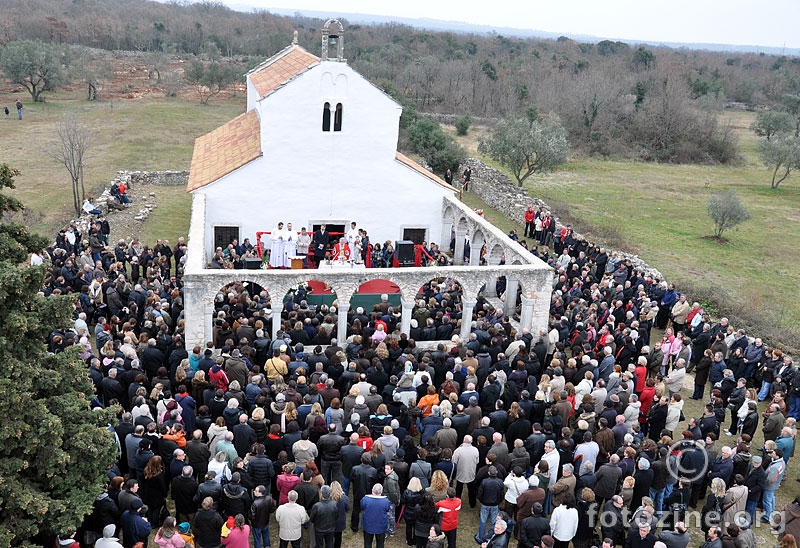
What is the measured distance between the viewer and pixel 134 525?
9305 mm

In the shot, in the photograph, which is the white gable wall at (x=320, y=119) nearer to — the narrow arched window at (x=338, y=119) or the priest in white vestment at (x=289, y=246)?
the narrow arched window at (x=338, y=119)

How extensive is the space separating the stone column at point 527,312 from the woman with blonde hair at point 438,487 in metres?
8.79

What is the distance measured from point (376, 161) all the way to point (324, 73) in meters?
3.37

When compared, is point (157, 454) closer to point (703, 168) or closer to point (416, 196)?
point (416, 196)

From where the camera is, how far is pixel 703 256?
30172 mm

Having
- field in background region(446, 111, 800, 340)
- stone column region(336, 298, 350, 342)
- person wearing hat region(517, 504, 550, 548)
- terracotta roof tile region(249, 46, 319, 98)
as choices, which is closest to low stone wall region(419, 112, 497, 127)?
field in background region(446, 111, 800, 340)

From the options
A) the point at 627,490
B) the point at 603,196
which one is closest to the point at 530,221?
the point at 603,196

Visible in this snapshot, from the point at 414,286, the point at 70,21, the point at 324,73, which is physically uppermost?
the point at 70,21

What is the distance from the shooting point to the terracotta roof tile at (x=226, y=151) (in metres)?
23.1

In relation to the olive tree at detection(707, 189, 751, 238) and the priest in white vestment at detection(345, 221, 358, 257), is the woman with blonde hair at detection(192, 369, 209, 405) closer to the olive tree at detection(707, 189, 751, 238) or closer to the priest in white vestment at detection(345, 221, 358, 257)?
the priest in white vestment at detection(345, 221, 358, 257)

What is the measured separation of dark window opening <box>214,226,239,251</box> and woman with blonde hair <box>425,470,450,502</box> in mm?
15156

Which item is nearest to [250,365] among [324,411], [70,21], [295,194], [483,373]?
[324,411]

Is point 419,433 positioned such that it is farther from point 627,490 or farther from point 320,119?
point 320,119

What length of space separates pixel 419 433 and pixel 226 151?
16.2 metres
